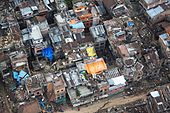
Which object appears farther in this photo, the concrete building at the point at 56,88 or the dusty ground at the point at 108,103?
the dusty ground at the point at 108,103

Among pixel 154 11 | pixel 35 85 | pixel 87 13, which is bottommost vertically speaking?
pixel 35 85

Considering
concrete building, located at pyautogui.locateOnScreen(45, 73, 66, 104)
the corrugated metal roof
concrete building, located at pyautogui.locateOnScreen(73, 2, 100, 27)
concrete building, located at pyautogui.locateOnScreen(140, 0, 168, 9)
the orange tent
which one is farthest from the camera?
concrete building, located at pyautogui.locateOnScreen(140, 0, 168, 9)

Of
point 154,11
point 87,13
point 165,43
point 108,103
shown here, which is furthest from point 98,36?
point 154,11

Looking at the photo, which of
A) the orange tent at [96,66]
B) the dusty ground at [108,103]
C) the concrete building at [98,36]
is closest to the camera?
the dusty ground at [108,103]

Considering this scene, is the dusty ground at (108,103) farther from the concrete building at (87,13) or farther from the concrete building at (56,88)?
the concrete building at (87,13)

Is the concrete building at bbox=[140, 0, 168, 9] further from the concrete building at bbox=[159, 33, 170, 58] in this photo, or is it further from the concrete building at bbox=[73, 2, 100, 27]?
the concrete building at bbox=[73, 2, 100, 27]

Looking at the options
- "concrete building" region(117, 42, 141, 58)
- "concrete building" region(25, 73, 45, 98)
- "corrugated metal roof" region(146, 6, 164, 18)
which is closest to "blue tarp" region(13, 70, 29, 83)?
"concrete building" region(25, 73, 45, 98)

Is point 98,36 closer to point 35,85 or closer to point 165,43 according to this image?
point 165,43

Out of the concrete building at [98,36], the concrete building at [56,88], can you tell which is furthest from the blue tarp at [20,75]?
the concrete building at [98,36]
